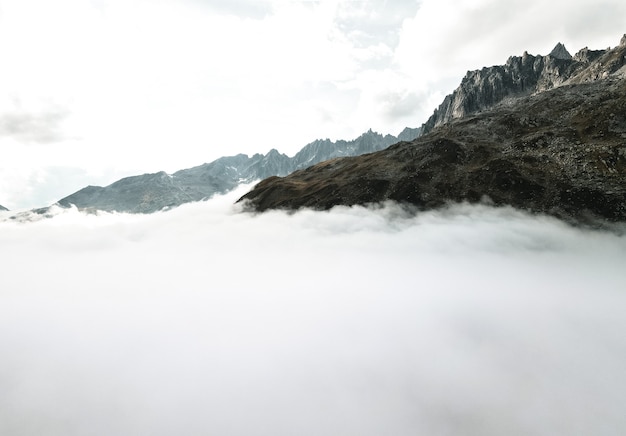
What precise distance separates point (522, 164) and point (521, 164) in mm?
314

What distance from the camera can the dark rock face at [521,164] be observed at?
3615 inches

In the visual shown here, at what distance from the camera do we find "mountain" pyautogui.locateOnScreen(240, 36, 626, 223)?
91.8 meters

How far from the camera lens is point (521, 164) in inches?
4336

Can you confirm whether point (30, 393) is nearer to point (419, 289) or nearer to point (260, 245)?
point (260, 245)

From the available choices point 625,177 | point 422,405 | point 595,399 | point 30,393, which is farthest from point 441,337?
point 30,393

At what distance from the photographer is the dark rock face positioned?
3615 inches

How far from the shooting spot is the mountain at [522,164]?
91.8 meters

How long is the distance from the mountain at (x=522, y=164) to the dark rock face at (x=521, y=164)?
0.82 ft

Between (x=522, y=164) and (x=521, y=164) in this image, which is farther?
(x=521, y=164)

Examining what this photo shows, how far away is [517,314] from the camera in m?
95.2

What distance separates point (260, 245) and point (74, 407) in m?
111

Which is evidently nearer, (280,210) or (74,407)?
(74,407)

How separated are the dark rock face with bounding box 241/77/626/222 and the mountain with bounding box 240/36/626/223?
249 millimetres

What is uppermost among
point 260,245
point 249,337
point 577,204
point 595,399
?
point 577,204
